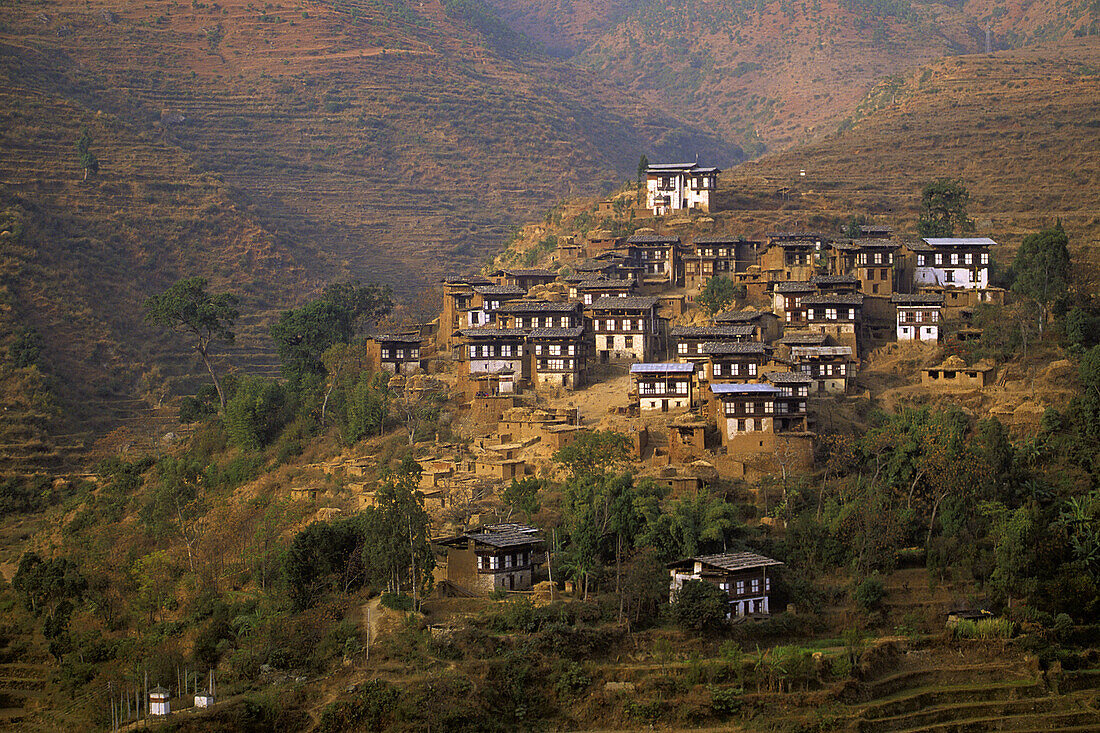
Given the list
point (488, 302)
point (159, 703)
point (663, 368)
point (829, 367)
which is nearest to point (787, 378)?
point (829, 367)

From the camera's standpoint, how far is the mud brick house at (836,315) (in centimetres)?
4816

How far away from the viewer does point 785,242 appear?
2189 inches

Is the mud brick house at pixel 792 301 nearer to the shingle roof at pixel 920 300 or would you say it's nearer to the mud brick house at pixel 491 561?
the shingle roof at pixel 920 300

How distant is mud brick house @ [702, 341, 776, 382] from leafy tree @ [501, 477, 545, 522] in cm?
767

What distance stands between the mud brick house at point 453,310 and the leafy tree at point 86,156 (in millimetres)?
33518

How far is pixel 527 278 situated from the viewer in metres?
58.5

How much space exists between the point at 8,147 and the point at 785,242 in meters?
47.7

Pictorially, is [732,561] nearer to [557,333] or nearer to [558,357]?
[558,357]

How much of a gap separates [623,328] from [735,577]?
57.2 feet

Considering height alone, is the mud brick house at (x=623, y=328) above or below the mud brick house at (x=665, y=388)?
above

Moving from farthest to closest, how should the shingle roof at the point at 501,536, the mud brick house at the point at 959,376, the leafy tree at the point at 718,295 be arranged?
the leafy tree at the point at 718,295, the mud brick house at the point at 959,376, the shingle roof at the point at 501,536

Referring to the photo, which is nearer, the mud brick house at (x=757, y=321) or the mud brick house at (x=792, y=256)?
the mud brick house at (x=757, y=321)

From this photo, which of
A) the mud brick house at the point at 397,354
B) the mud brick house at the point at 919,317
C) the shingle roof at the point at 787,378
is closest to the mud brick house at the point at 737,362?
the shingle roof at the point at 787,378

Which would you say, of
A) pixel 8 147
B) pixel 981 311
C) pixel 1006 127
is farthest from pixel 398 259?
pixel 981 311
